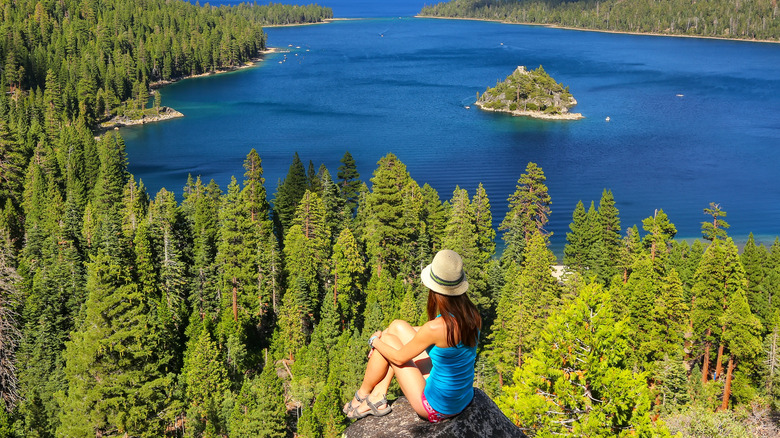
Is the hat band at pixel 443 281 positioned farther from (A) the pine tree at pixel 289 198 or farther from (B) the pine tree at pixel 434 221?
(A) the pine tree at pixel 289 198

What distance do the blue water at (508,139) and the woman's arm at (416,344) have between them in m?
71.1

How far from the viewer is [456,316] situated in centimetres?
867

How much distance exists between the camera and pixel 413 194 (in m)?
63.0

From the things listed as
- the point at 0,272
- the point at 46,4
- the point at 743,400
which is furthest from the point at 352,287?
the point at 46,4

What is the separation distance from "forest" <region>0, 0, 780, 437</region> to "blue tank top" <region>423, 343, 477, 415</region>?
10403 millimetres

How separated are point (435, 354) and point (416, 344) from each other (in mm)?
283

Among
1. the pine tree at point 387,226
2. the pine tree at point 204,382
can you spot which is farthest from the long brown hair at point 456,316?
the pine tree at point 387,226

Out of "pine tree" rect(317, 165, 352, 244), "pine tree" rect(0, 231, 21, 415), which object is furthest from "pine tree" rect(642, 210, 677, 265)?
"pine tree" rect(0, 231, 21, 415)

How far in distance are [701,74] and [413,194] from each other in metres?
165

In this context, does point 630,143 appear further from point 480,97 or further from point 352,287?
point 352,287

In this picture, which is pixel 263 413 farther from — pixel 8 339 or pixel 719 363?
pixel 719 363

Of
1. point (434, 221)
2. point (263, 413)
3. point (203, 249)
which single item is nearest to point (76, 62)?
point (203, 249)

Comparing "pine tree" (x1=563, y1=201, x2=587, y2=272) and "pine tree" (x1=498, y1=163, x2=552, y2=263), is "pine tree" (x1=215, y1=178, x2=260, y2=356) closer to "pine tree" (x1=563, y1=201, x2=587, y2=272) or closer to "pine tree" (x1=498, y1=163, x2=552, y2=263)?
"pine tree" (x1=498, y1=163, x2=552, y2=263)

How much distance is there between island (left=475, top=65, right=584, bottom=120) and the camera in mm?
155962
